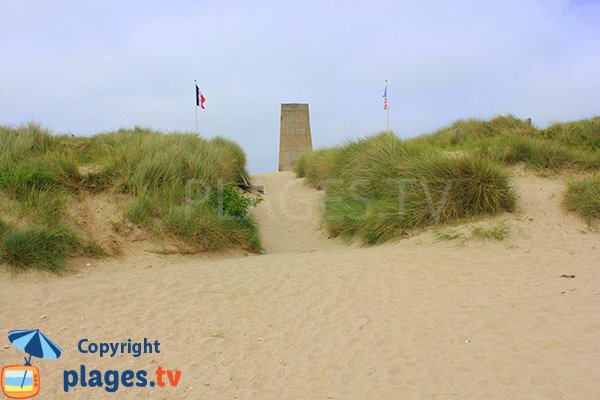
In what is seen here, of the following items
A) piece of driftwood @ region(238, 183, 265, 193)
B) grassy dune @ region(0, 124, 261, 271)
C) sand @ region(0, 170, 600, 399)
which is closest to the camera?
sand @ region(0, 170, 600, 399)

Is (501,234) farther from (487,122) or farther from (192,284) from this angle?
(487,122)

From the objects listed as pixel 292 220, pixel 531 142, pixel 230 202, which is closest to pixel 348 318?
pixel 230 202

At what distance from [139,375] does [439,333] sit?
8.17 ft

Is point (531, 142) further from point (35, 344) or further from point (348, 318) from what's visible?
point (35, 344)

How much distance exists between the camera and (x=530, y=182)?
9484 mm

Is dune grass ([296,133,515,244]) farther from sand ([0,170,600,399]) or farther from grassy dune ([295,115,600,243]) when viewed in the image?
sand ([0,170,600,399])

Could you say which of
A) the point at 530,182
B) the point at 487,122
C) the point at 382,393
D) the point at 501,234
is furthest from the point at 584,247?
the point at 487,122

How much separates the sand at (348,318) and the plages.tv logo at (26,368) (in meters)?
0.08

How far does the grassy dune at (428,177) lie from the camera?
7926mm

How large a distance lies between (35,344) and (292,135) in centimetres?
1974

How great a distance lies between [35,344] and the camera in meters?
4.27

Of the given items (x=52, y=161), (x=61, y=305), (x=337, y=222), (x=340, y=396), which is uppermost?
(x=52, y=161)

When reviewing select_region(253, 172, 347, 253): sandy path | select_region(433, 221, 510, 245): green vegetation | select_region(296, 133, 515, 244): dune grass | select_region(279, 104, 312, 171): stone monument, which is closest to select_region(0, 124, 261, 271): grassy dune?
select_region(253, 172, 347, 253): sandy path

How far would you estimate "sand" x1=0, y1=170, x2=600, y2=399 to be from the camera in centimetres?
344
